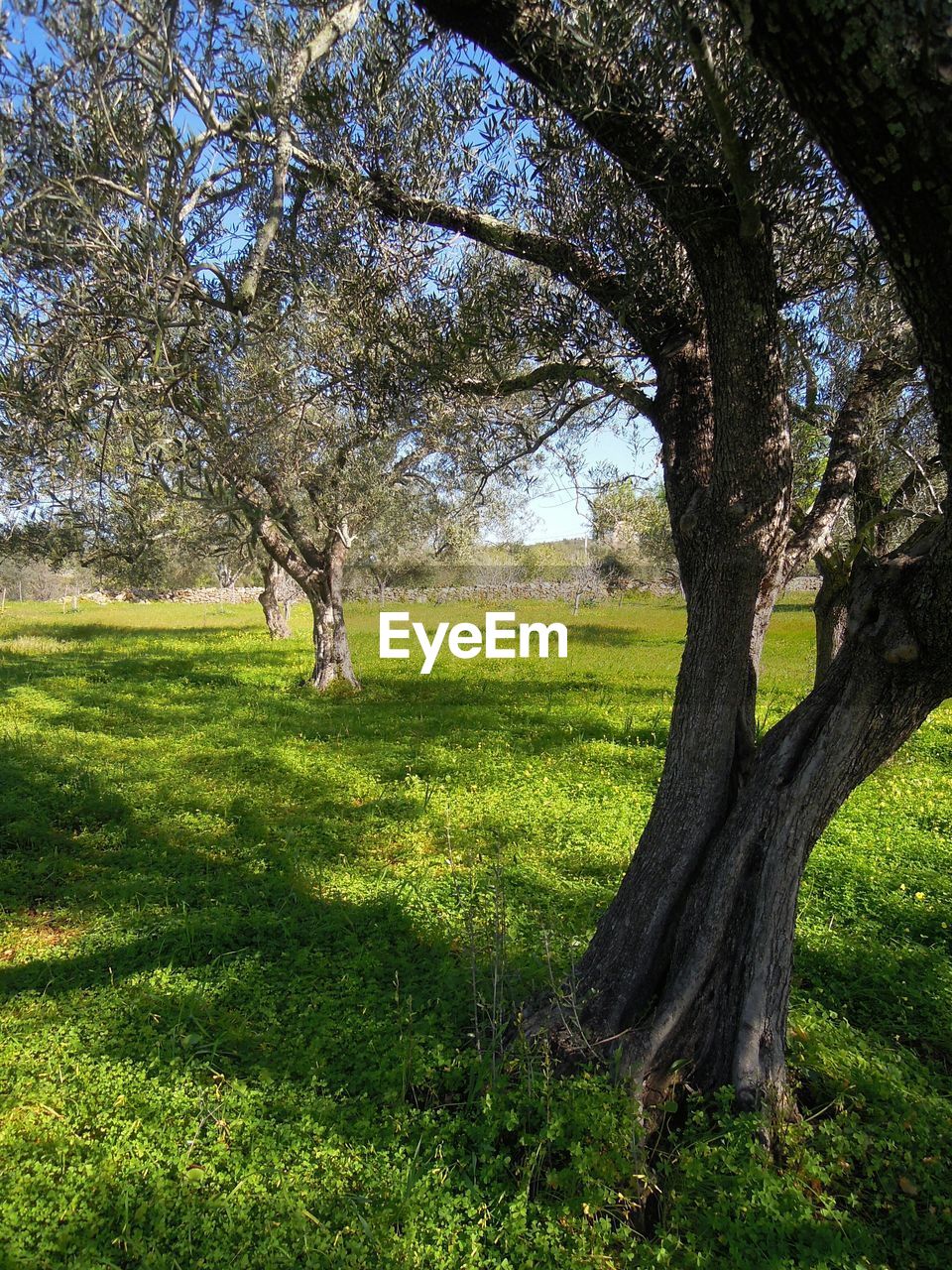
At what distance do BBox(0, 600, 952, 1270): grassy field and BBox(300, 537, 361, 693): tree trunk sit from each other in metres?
4.90

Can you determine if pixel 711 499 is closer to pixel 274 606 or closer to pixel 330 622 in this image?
pixel 330 622

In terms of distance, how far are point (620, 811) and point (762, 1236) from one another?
200 inches

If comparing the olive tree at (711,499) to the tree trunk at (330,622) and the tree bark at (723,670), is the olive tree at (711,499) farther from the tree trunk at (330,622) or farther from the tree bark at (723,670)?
the tree trunk at (330,622)

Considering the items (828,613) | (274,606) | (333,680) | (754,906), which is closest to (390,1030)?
(754,906)

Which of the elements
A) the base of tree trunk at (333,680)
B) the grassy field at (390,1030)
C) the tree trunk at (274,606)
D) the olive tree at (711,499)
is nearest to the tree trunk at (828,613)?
the grassy field at (390,1030)

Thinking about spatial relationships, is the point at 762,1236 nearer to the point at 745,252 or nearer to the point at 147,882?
the point at 745,252

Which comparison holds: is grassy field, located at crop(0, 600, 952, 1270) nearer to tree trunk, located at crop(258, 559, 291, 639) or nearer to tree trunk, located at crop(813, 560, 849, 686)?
tree trunk, located at crop(813, 560, 849, 686)

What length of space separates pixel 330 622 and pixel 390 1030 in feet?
35.4

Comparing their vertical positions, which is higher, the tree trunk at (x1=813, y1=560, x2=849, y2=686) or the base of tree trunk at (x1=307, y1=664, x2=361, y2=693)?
the tree trunk at (x1=813, y1=560, x2=849, y2=686)

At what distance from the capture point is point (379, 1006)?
4.33m

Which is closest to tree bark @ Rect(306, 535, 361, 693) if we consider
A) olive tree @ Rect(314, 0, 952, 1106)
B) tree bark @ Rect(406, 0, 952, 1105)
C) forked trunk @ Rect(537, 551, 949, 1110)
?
olive tree @ Rect(314, 0, 952, 1106)

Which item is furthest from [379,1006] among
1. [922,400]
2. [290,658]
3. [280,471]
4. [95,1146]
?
[290,658]

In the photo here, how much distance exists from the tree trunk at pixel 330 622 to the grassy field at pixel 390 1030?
4.90 meters

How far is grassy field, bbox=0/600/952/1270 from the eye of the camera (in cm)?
295
